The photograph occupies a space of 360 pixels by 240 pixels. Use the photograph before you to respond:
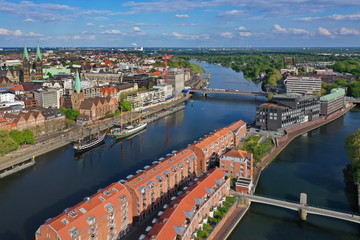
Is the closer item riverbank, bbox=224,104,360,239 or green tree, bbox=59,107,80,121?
riverbank, bbox=224,104,360,239

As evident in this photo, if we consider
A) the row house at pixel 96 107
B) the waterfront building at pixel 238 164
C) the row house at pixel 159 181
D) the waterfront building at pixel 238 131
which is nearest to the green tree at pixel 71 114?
the row house at pixel 96 107

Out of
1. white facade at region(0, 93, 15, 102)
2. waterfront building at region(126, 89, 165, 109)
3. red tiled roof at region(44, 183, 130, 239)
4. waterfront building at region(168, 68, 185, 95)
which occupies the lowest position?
red tiled roof at region(44, 183, 130, 239)

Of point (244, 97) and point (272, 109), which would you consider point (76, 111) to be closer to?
point (272, 109)

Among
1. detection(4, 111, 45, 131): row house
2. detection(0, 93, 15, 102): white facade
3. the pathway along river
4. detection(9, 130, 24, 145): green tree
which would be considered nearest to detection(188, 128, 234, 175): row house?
the pathway along river

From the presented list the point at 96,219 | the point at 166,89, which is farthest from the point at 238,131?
the point at 166,89

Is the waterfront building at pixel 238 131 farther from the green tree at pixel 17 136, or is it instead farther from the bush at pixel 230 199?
the green tree at pixel 17 136

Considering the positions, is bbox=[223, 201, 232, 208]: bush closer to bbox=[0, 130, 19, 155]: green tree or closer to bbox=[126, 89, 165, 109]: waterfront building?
bbox=[0, 130, 19, 155]: green tree

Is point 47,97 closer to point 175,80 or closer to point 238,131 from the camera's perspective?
point 238,131
